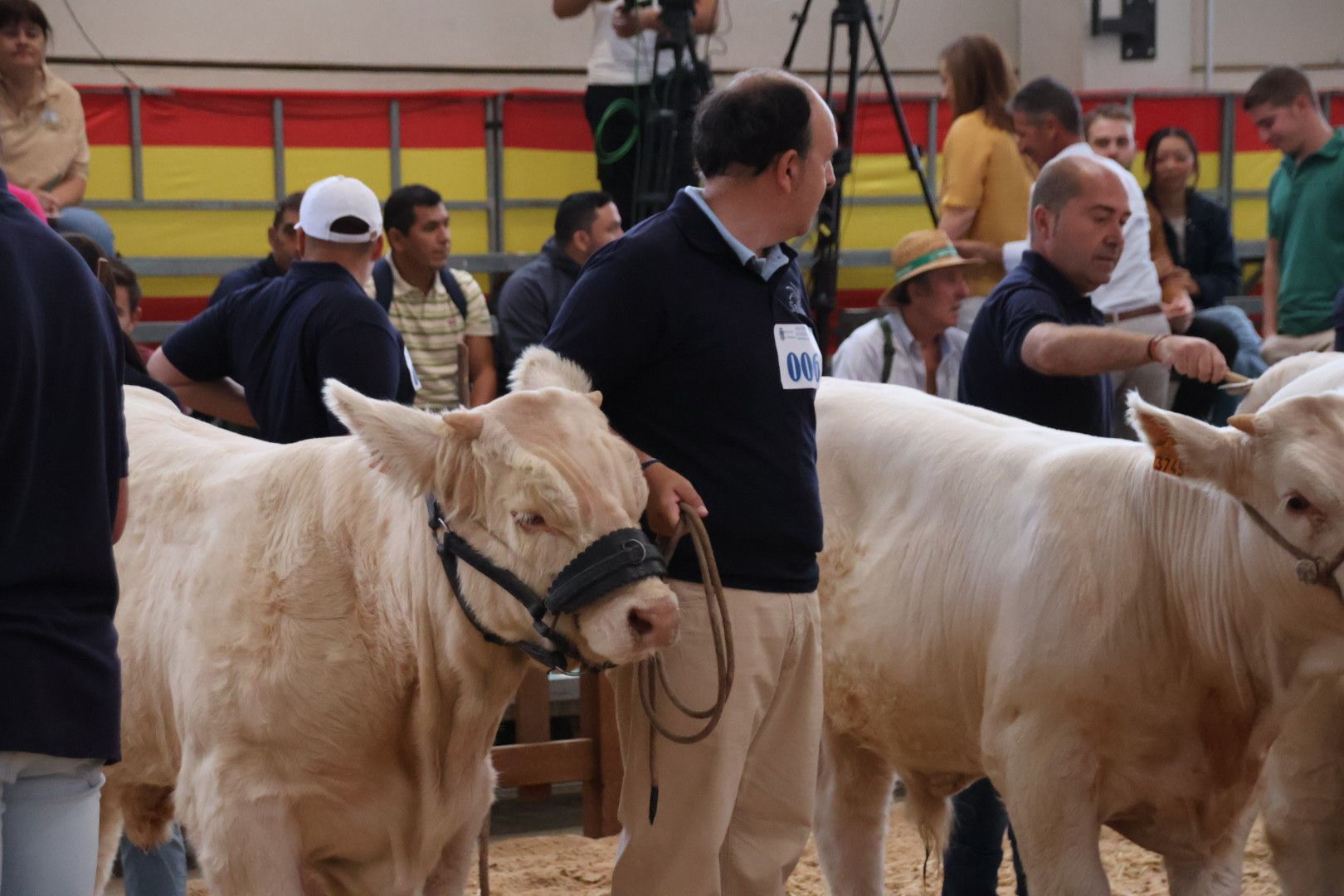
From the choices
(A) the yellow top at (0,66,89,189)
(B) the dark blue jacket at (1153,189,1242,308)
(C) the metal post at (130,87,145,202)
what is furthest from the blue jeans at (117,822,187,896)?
(B) the dark blue jacket at (1153,189,1242,308)

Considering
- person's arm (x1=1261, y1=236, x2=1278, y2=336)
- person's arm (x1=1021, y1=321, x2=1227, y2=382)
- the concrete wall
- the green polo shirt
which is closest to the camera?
person's arm (x1=1021, y1=321, x2=1227, y2=382)

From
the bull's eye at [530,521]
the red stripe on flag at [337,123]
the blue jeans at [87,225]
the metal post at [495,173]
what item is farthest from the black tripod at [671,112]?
the bull's eye at [530,521]

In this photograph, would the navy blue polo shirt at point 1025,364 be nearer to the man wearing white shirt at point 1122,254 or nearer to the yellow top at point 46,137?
the man wearing white shirt at point 1122,254

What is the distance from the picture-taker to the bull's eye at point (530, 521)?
9.18 ft

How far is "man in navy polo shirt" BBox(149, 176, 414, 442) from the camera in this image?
4.39 metres

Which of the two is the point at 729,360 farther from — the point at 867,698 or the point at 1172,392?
the point at 1172,392

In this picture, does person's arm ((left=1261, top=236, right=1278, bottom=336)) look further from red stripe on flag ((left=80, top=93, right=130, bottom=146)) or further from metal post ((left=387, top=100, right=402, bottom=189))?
red stripe on flag ((left=80, top=93, right=130, bottom=146))

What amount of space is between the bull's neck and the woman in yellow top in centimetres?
345

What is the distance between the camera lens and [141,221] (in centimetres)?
814

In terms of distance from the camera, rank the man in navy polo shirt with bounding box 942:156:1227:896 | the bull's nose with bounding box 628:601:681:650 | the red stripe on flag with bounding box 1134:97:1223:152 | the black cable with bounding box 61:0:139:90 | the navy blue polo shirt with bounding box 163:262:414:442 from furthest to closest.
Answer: the red stripe on flag with bounding box 1134:97:1223:152 → the black cable with bounding box 61:0:139:90 → the navy blue polo shirt with bounding box 163:262:414:442 → the man in navy polo shirt with bounding box 942:156:1227:896 → the bull's nose with bounding box 628:601:681:650

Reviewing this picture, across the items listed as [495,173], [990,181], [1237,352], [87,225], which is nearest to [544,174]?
[495,173]

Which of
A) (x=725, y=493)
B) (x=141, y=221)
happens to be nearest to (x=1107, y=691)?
(x=725, y=493)

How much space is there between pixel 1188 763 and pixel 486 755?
147 cm

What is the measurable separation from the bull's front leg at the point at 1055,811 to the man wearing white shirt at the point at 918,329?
257 cm
